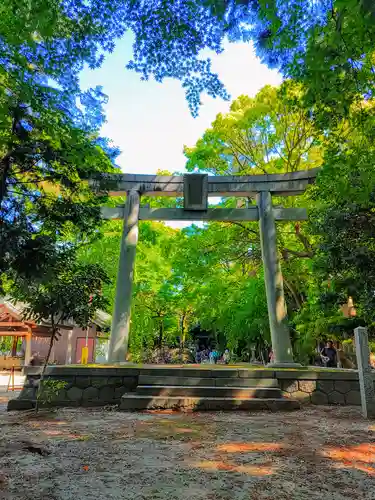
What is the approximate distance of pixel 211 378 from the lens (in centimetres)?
778

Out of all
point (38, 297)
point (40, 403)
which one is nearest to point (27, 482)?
point (38, 297)

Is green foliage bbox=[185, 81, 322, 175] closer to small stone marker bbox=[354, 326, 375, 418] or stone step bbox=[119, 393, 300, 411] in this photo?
small stone marker bbox=[354, 326, 375, 418]

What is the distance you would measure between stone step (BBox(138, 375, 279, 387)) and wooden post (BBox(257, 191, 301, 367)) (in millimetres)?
1417

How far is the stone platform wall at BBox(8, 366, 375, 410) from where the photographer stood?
7730mm

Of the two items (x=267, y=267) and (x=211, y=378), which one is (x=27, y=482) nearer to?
(x=211, y=378)

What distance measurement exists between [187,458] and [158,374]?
4.07 meters

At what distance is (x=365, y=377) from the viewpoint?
Answer: 667 cm

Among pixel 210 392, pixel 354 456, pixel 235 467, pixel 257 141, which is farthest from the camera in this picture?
pixel 257 141

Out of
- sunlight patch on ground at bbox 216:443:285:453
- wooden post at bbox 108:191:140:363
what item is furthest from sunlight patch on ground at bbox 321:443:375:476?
wooden post at bbox 108:191:140:363

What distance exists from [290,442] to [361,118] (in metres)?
4.89

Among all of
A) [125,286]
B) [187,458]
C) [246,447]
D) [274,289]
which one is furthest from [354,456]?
[125,286]

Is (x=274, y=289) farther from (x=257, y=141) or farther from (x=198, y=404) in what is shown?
(x=257, y=141)

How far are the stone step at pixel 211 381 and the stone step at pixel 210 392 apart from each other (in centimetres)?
26

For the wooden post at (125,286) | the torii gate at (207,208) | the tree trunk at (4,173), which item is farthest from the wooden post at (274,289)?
the tree trunk at (4,173)
